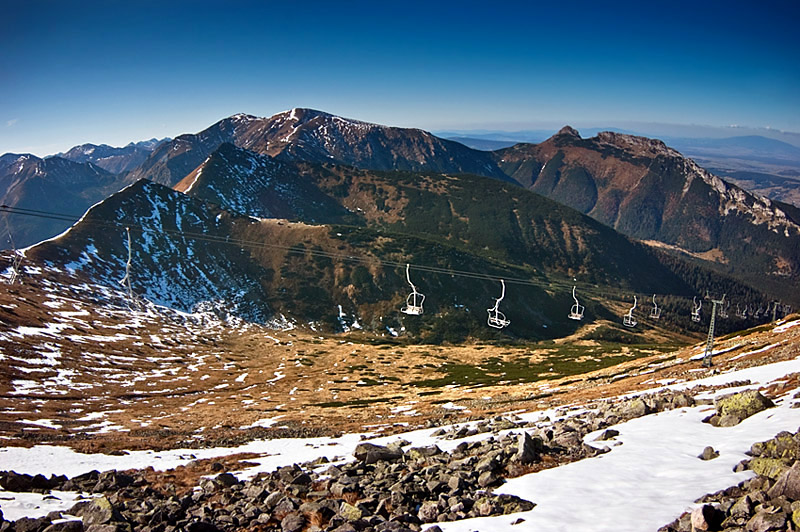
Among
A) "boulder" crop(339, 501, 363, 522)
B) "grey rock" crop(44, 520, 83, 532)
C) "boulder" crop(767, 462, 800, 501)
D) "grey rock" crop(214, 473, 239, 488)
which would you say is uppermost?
"boulder" crop(767, 462, 800, 501)

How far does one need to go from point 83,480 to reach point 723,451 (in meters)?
39.0

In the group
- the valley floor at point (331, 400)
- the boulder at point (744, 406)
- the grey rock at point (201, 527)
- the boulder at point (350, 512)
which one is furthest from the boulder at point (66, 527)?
the boulder at point (744, 406)

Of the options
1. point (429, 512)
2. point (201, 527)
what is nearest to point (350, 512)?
point (429, 512)

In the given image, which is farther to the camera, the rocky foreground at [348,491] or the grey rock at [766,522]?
the rocky foreground at [348,491]

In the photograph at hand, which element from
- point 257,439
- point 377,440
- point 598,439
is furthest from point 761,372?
point 257,439

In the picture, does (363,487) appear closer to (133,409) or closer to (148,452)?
(148,452)

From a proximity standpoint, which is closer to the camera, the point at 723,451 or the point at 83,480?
the point at 723,451

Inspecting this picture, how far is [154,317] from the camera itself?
192375 mm

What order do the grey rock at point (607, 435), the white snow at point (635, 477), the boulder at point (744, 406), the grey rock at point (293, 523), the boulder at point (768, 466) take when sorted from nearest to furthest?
the white snow at point (635, 477), the boulder at point (768, 466), the grey rock at point (293, 523), the boulder at point (744, 406), the grey rock at point (607, 435)

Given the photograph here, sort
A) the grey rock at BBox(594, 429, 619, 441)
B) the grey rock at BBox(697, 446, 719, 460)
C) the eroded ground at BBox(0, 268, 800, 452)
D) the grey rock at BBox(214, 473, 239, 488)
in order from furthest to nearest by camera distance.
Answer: the eroded ground at BBox(0, 268, 800, 452) → the grey rock at BBox(214, 473, 239, 488) → the grey rock at BBox(594, 429, 619, 441) → the grey rock at BBox(697, 446, 719, 460)

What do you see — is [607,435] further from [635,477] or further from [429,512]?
[429,512]

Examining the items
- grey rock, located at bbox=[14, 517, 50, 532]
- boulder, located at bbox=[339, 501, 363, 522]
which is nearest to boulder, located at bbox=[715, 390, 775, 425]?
boulder, located at bbox=[339, 501, 363, 522]

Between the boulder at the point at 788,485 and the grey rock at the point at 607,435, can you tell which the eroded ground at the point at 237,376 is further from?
the boulder at the point at 788,485

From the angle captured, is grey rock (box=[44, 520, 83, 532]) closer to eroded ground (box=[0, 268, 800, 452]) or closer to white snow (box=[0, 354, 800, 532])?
white snow (box=[0, 354, 800, 532])
